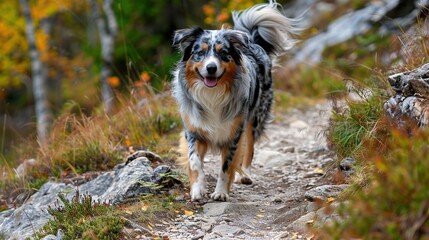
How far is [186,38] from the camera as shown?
599cm

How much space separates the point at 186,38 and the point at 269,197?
69.4 inches

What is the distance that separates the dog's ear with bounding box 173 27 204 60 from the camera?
5.97 metres

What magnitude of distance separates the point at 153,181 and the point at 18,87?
20.8m

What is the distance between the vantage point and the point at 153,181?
597 centimetres

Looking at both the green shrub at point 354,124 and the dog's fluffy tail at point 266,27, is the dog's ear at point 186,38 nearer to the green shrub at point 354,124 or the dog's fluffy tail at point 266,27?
the dog's fluffy tail at point 266,27

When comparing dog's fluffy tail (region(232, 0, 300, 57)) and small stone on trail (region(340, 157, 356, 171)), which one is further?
dog's fluffy tail (region(232, 0, 300, 57))

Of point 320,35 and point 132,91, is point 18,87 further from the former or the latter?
point 132,91

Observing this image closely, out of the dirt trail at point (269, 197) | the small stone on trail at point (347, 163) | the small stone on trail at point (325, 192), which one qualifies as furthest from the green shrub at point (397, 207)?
the small stone on trail at point (347, 163)

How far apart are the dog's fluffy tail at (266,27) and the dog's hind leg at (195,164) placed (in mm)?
1881

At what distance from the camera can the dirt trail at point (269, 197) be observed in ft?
16.4

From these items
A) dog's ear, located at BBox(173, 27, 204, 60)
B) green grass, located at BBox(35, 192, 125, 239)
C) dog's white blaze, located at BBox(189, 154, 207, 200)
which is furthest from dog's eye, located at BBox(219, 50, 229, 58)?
green grass, located at BBox(35, 192, 125, 239)

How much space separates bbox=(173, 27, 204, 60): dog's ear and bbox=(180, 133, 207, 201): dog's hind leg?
32.1 inches

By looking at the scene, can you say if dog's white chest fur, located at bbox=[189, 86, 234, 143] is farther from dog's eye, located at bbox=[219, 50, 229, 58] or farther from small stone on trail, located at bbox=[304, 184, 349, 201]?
small stone on trail, located at bbox=[304, 184, 349, 201]

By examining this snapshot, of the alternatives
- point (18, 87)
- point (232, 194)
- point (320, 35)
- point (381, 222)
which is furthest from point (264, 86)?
point (18, 87)
